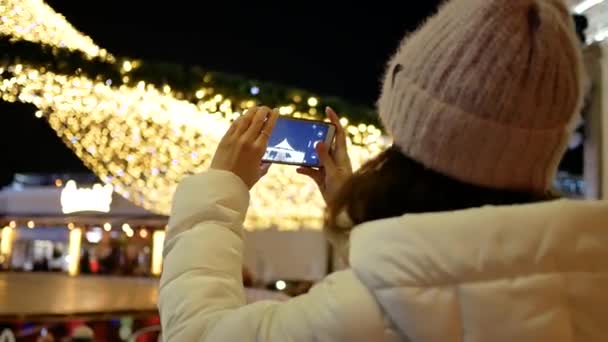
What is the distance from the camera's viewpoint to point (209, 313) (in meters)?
0.49

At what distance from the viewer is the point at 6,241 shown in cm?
917

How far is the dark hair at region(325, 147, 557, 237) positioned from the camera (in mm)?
492

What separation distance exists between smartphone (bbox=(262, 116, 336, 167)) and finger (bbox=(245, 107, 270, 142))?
0.28 feet

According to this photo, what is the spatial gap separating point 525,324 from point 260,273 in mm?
6571

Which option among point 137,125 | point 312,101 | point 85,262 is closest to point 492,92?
point 312,101

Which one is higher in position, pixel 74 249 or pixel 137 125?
pixel 137 125

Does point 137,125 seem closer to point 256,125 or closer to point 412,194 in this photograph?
point 256,125

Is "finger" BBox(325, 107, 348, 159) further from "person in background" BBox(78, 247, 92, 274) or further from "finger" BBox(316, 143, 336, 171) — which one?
"person in background" BBox(78, 247, 92, 274)

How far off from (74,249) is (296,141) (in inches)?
337

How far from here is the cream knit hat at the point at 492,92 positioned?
0.46m

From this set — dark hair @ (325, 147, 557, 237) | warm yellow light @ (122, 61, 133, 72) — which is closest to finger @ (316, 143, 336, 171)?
dark hair @ (325, 147, 557, 237)

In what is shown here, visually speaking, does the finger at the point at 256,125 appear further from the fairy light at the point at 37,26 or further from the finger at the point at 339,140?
the fairy light at the point at 37,26

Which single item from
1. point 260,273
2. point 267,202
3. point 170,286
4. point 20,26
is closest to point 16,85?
point 20,26

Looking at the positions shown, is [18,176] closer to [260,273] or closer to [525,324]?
[260,273]
